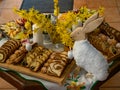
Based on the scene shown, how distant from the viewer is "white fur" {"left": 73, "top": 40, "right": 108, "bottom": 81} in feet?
4.60

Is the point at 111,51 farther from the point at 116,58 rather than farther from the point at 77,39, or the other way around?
the point at 77,39

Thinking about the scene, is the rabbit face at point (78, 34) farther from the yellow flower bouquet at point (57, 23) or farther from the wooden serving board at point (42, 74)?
the wooden serving board at point (42, 74)

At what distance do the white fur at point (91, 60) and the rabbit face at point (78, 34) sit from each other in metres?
0.07

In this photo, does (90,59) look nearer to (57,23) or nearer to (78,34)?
(78,34)

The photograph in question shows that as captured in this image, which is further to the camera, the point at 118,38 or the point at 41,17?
the point at 118,38

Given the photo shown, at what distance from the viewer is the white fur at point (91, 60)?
4.60 ft

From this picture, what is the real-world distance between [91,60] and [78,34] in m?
0.18

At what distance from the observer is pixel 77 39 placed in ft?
4.99

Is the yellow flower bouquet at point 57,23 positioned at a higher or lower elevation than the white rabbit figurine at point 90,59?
higher

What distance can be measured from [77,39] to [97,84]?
271 millimetres

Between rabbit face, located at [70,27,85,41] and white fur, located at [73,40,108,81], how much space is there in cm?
7

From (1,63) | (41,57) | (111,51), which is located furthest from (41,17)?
(111,51)

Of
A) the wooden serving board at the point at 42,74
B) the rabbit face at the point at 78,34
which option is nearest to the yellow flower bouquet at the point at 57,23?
the rabbit face at the point at 78,34

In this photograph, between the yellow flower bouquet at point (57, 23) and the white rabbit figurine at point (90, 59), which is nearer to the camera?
the white rabbit figurine at point (90, 59)
